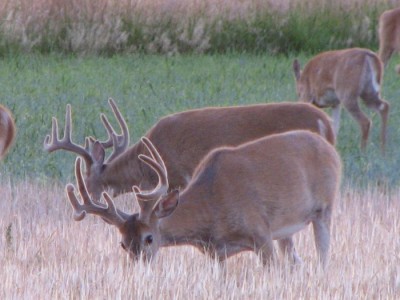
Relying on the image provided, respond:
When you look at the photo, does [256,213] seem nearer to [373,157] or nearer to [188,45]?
[373,157]

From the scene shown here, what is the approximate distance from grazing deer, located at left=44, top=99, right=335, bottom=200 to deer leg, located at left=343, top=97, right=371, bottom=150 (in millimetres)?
3680

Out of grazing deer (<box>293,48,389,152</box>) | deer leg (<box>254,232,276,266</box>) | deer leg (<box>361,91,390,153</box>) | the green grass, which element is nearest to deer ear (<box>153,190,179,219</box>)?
deer leg (<box>254,232,276,266</box>)

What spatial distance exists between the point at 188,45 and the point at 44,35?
111 inches

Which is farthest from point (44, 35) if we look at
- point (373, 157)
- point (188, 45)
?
point (373, 157)

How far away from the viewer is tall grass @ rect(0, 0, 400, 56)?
23547 mm

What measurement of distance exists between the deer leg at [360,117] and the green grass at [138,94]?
0.54 feet

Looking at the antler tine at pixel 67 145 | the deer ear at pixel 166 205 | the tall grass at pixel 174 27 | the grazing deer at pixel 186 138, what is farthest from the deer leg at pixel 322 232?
the tall grass at pixel 174 27

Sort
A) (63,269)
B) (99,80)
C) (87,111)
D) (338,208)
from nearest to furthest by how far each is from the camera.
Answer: (63,269) → (338,208) → (87,111) → (99,80)

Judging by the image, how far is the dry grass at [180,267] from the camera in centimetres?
698

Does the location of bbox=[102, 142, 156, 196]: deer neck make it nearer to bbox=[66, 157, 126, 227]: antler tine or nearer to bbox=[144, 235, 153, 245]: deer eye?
bbox=[66, 157, 126, 227]: antler tine

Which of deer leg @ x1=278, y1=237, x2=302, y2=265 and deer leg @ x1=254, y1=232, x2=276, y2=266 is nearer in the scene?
deer leg @ x1=254, y1=232, x2=276, y2=266

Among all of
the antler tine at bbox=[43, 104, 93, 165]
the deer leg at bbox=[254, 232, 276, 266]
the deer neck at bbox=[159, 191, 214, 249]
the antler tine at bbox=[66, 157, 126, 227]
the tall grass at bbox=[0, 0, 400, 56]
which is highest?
the antler tine at bbox=[66, 157, 126, 227]

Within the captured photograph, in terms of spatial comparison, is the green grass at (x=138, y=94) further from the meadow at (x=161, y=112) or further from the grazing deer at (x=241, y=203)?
the grazing deer at (x=241, y=203)

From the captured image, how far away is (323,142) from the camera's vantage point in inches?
336
